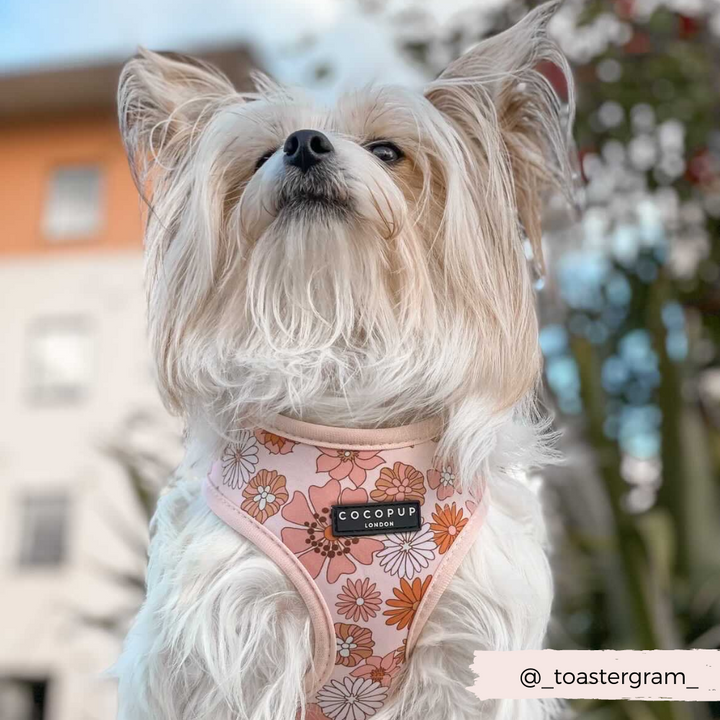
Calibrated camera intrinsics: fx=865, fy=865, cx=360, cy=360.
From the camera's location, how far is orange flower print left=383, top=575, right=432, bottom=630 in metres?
1.16

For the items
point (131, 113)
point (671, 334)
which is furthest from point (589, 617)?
point (131, 113)

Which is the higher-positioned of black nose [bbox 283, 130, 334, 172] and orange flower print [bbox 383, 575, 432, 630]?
black nose [bbox 283, 130, 334, 172]

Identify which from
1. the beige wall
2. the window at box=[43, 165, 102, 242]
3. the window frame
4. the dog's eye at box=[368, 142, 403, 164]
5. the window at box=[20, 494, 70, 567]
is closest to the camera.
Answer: the dog's eye at box=[368, 142, 403, 164]

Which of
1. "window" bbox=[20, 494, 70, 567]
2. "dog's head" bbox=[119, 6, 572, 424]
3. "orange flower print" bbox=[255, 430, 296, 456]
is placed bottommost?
"orange flower print" bbox=[255, 430, 296, 456]

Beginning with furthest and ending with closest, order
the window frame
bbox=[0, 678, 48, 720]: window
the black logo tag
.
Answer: the window frame
bbox=[0, 678, 48, 720]: window
the black logo tag

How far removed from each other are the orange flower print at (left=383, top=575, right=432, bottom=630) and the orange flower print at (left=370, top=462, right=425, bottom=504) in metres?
0.11

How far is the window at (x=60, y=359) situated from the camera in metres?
8.82

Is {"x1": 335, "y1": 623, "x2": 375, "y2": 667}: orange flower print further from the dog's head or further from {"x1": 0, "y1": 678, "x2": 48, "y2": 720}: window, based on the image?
{"x1": 0, "y1": 678, "x2": 48, "y2": 720}: window

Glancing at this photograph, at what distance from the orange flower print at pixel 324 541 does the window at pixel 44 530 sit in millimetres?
8111

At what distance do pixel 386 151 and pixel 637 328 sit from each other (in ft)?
7.44

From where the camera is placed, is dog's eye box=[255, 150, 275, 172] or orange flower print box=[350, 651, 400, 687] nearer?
orange flower print box=[350, 651, 400, 687]

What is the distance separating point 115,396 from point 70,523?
135 cm

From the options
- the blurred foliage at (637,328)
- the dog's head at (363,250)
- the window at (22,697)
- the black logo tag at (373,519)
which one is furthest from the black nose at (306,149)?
the window at (22,697)

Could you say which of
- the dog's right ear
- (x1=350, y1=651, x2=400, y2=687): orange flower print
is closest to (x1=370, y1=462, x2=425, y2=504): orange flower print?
(x1=350, y1=651, x2=400, y2=687): orange flower print
